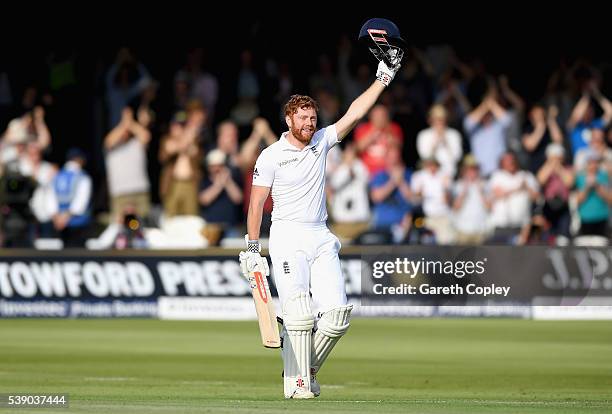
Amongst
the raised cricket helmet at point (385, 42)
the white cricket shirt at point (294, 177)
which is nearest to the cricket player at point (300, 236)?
the white cricket shirt at point (294, 177)

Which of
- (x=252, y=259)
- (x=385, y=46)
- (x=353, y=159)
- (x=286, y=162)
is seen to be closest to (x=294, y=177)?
(x=286, y=162)

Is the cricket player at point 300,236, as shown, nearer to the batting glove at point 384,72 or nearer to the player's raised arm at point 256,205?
the player's raised arm at point 256,205

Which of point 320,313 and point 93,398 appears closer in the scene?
point 320,313

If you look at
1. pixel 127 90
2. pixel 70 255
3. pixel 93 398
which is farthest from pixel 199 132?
pixel 93 398

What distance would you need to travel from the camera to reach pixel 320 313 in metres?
10.5

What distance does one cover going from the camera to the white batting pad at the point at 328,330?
10414mm

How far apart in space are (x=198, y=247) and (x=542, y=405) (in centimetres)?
942

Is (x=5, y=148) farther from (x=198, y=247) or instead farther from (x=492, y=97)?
→ (x=492, y=97)

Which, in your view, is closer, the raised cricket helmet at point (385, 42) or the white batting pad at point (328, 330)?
the white batting pad at point (328, 330)

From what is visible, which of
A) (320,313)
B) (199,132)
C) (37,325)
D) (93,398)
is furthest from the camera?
(199,132)

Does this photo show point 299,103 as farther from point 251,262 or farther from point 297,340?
point 297,340

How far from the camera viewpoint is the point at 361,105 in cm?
1059

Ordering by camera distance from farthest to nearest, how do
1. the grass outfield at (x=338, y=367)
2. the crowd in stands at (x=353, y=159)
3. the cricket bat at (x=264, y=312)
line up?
1. the crowd in stands at (x=353, y=159)
2. the grass outfield at (x=338, y=367)
3. the cricket bat at (x=264, y=312)

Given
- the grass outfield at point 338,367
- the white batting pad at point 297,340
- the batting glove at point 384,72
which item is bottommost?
the grass outfield at point 338,367
